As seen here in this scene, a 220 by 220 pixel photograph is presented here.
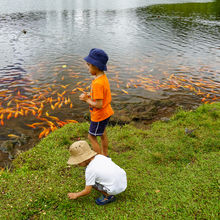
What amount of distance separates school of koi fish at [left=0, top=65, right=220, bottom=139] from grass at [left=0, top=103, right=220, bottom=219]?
1731mm

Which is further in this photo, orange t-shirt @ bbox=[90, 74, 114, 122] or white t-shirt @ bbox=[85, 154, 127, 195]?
orange t-shirt @ bbox=[90, 74, 114, 122]

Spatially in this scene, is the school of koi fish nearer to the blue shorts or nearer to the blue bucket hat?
the blue shorts

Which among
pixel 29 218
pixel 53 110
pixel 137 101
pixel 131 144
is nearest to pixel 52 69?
pixel 53 110

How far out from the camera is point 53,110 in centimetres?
752

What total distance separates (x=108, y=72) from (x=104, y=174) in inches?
330

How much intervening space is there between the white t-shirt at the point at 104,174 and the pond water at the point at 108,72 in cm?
343

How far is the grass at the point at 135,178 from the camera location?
3373 millimetres

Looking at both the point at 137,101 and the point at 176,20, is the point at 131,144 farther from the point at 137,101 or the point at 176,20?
the point at 176,20

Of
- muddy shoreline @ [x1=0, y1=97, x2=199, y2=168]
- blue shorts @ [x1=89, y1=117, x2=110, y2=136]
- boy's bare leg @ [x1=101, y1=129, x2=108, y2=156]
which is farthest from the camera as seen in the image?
muddy shoreline @ [x1=0, y1=97, x2=199, y2=168]

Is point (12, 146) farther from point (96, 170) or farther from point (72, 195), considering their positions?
point (96, 170)

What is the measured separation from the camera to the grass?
3.37m

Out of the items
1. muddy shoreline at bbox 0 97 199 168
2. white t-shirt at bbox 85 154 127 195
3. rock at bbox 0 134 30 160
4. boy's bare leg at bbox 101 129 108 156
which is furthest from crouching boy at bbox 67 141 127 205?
rock at bbox 0 134 30 160

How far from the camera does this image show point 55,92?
28.8 ft

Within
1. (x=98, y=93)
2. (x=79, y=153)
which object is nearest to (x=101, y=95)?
(x=98, y=93)
